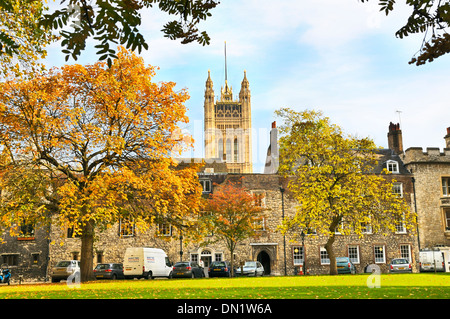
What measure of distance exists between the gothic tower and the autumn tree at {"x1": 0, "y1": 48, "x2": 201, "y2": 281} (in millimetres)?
92951

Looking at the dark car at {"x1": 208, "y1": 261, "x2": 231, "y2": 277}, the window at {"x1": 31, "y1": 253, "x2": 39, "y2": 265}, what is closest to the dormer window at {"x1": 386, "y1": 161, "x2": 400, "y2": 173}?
the dark car at {"x1": 208, "y1": 261, "x2": 231, "y2": 277}

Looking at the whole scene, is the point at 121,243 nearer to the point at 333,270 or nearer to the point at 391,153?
the point at 333,270

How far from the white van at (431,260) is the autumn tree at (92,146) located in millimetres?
24495

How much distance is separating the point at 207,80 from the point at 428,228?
3281 inches

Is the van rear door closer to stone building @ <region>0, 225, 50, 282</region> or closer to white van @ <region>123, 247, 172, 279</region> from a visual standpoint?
white van @ <region>123, 247, 172, 279</region>

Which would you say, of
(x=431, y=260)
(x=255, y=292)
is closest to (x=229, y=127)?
(x=431, y=260)

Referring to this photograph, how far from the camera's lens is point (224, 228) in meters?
33.7

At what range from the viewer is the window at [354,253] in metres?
40.9

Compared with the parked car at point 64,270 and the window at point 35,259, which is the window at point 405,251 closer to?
the parked car at point 64,270

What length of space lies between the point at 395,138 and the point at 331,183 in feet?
69.1

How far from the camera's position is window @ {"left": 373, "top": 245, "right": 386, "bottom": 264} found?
40878mm

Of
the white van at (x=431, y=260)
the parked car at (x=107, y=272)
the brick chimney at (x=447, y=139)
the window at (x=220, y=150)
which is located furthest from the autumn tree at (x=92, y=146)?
the window at (x=220, y=150)

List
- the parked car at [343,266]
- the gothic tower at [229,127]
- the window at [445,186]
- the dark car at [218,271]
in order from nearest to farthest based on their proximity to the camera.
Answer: the dark car at [218,271]
the parked car at [343,266]
the window at [445,186]
the gothic tower at [229,127]

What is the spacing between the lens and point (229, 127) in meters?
121
